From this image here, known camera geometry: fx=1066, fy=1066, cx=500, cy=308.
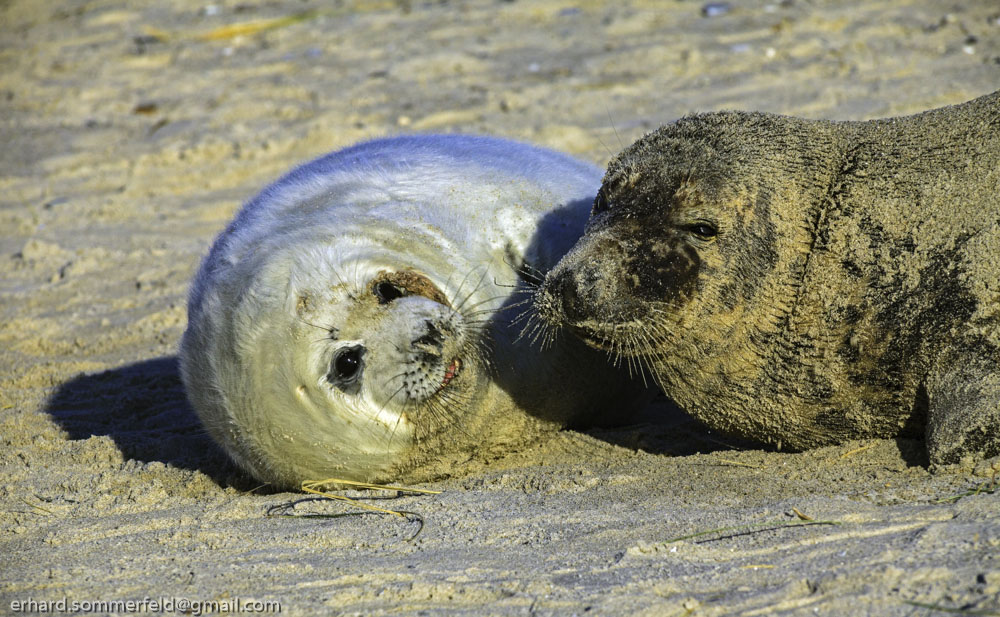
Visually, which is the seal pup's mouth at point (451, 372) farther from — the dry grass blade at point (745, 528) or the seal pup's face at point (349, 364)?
the dry grass blade at point (745, 528)

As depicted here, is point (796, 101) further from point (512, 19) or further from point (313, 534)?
point (313, 534)

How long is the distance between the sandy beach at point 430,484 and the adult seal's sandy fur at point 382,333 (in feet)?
0.61

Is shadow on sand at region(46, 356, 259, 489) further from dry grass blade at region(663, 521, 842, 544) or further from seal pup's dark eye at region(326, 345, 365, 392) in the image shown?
dry grass blade at region(663, 521, 842, 544)

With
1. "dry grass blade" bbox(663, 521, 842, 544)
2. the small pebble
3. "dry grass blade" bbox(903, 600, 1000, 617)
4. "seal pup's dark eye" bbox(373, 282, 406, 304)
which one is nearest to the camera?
"dry grass blade" bbox(903, 600, 1000, 617)

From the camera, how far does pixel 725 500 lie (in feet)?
10.7

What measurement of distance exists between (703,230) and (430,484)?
1.37m

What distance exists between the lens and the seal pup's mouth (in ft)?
12.3

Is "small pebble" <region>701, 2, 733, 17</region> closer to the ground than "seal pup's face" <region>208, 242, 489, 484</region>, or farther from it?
farther from it

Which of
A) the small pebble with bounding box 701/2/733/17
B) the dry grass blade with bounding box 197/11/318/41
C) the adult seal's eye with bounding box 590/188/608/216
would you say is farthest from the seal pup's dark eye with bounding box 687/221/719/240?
the dry grass blade with bounding box 197/11/318/41

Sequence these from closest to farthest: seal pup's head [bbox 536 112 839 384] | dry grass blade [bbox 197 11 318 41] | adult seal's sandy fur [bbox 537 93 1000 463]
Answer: adult seal's sandy fur [bbox 537 93 1000 463] < seal pup's head [bbox 536 112 839 384] < dry grass blade [bbox 197 11 318 41]

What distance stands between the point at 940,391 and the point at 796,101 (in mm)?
4808

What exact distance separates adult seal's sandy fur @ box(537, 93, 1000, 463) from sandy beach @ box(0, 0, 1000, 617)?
0.75 ft

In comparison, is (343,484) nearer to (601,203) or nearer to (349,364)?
(349,364)

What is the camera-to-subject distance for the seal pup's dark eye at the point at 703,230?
11.2 feet
